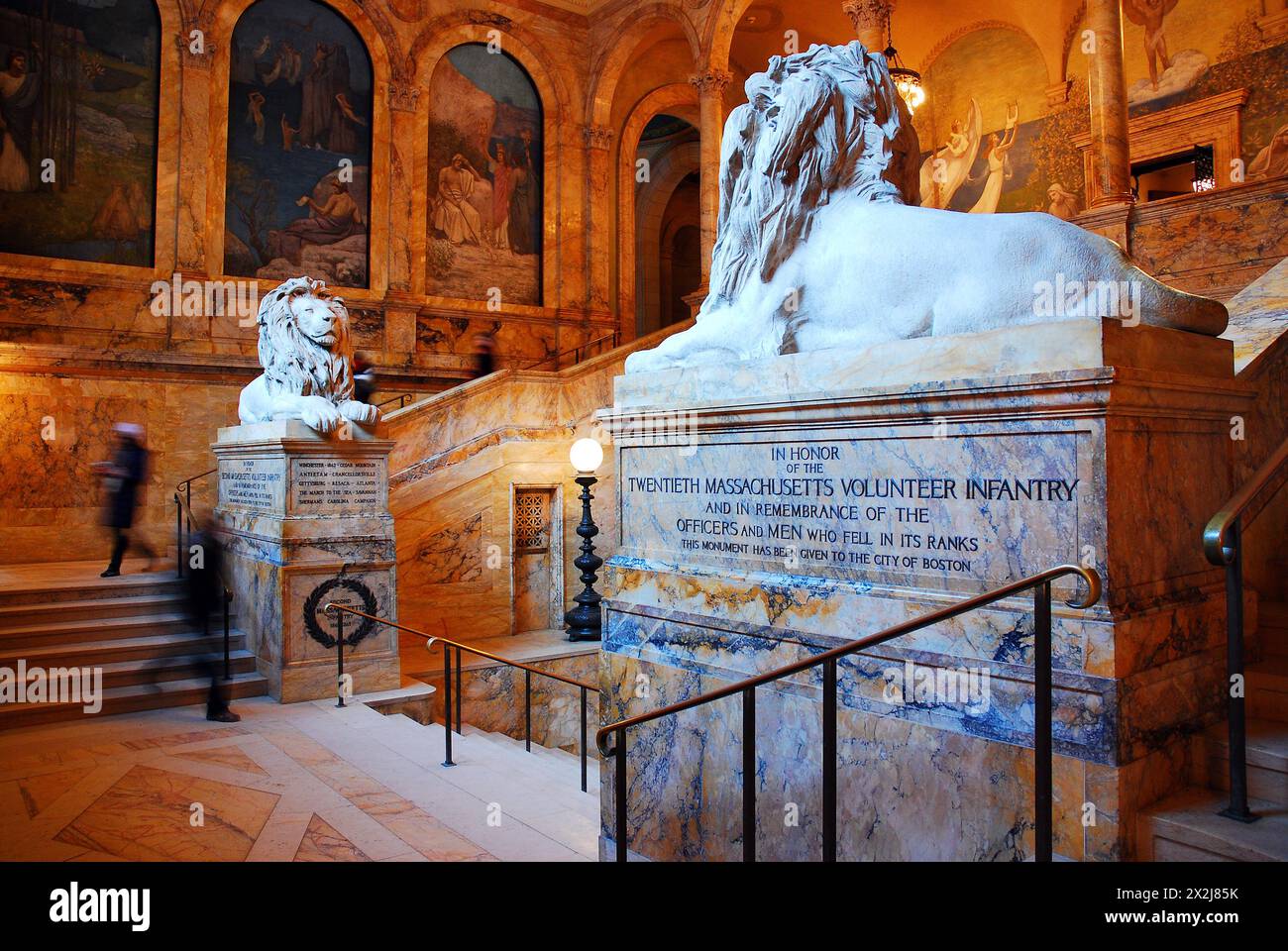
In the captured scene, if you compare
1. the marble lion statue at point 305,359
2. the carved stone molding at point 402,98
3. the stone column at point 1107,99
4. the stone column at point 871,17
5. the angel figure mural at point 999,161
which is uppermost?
the carved stone molding at point 402,98

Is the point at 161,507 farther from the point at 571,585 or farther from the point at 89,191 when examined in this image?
the point at 571,585

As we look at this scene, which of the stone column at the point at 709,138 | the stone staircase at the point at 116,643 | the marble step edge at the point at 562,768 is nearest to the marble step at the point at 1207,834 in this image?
the marble step edge at the point at 562,768

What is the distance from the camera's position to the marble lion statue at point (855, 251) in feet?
9.87

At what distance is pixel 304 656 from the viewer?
7.55 m

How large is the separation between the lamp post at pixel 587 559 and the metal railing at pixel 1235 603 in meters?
7.21

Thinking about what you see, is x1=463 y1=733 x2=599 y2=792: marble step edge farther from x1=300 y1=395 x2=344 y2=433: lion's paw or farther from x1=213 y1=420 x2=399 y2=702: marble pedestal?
x1=300 y1=395 x2=344 y2=433: lion's paw

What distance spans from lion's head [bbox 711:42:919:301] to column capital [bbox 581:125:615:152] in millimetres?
15995

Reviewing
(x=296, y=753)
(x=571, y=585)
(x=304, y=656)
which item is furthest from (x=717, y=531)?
(x=571, y=585)

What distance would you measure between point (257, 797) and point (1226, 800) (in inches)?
183

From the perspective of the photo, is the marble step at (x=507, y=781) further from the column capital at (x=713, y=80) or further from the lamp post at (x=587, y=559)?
the column capital at (x=713, y=80)

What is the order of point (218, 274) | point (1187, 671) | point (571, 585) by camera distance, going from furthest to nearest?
point (218, 274) < point (571, 585) < point (1187, 671)

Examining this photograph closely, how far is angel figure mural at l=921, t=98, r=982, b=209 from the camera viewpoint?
17.4 metres

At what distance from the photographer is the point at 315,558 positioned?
7.61 metres

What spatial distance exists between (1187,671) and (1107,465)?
77cm
